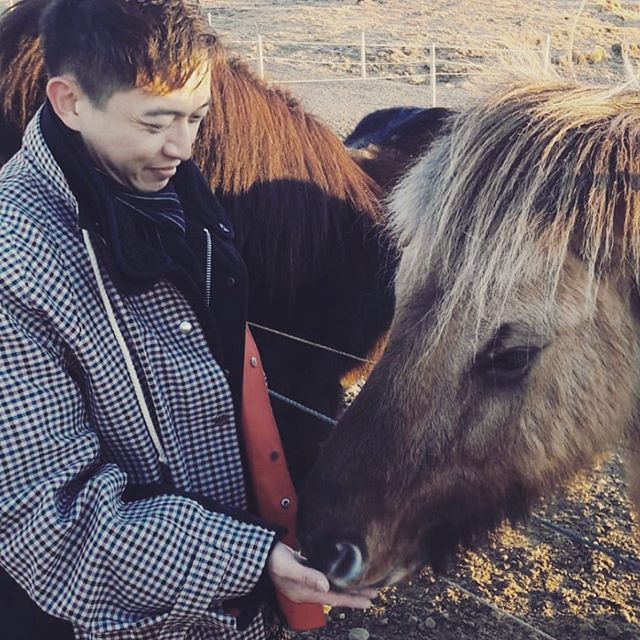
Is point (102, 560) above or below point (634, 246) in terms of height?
below

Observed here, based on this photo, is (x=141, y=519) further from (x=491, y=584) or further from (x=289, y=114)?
(x=491, y=584)

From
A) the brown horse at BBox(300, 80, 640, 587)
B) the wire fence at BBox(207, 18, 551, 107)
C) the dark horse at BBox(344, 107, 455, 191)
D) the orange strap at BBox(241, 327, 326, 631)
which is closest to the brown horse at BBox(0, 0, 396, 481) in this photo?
the dark horse at BBox(344, 107, 455, 191)

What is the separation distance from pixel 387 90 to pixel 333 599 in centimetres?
1271

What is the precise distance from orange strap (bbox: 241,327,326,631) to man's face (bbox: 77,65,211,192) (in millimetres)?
451

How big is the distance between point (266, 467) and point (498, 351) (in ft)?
1.84

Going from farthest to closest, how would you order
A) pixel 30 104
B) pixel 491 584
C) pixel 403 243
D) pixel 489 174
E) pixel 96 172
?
1. pixel 491 584
2. pixel 30 104
3. pixel 403 243
4. pixel 489 174
5. pixel 96 172

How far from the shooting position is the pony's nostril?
4.91ft

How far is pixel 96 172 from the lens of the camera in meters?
1.44

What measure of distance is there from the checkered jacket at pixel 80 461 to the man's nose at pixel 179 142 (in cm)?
20

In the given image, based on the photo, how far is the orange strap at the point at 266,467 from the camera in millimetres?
1675

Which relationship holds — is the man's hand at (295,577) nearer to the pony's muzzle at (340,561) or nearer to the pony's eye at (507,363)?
the pony's muzzle at (340,561)

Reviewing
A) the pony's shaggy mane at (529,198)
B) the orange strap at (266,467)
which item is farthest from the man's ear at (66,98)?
the pony's shaggy mane at (529,198)

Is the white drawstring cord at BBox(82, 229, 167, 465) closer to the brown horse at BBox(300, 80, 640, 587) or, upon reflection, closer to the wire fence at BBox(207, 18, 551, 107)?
the brown horse at BBox(300, 80, 640, 587)

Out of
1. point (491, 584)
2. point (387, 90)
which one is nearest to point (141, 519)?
point (491, 584)
